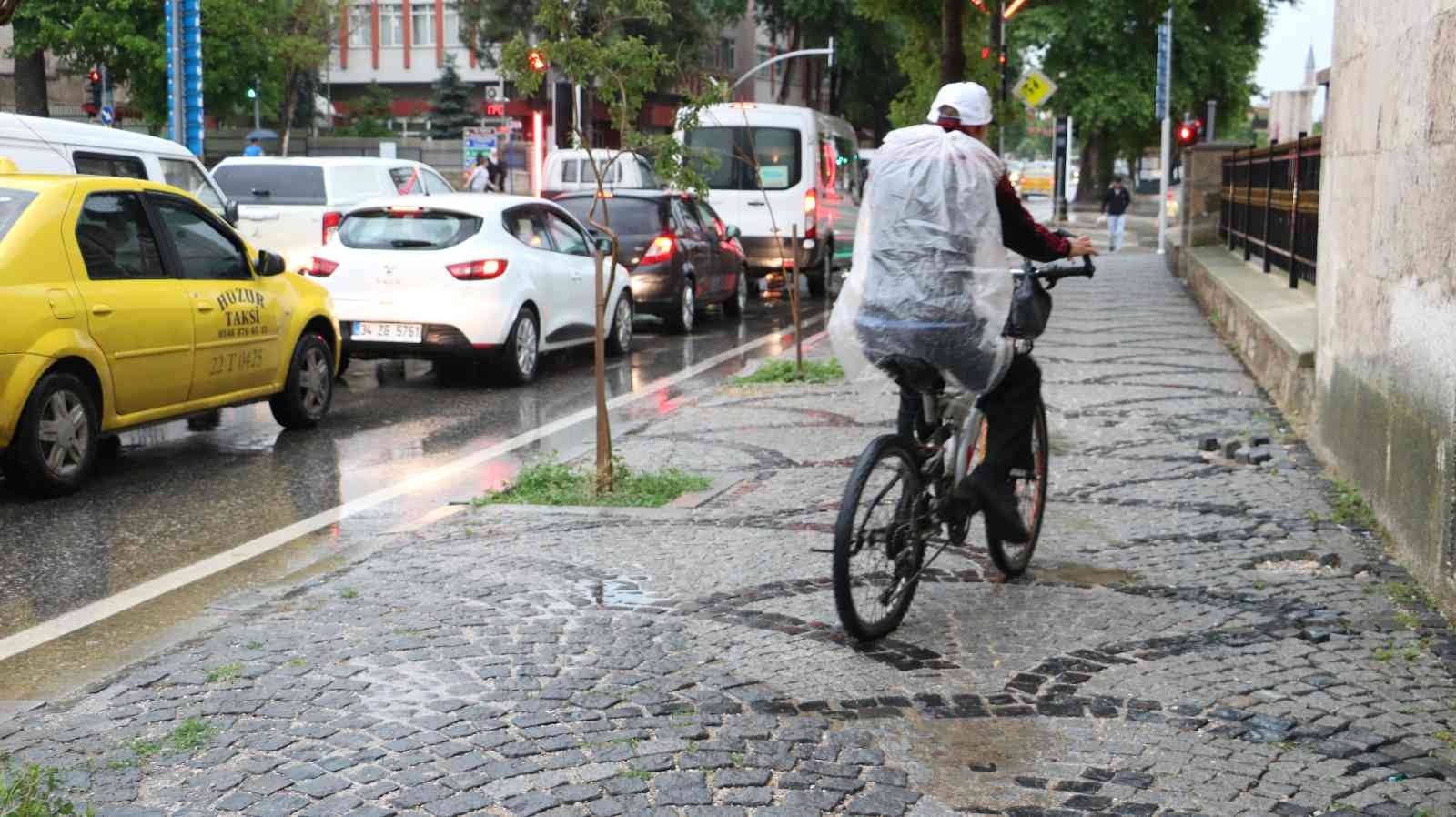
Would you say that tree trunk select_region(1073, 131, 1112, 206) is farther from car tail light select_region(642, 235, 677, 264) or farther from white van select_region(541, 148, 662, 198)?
car tail light select_region(642, 235, 677, 264)

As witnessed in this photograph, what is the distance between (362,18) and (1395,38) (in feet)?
255

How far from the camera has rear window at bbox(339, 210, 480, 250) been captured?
1357cm

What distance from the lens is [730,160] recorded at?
25.3m

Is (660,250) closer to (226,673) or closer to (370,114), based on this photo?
(226,673)

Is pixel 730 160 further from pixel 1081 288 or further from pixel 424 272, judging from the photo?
pixel 424 272

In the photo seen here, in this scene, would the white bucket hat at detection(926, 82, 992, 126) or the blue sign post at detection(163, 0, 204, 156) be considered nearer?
the white bucket hat at detection(926, 82, 992, 126)

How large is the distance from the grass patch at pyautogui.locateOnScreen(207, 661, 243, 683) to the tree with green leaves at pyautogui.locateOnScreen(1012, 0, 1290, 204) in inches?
2104

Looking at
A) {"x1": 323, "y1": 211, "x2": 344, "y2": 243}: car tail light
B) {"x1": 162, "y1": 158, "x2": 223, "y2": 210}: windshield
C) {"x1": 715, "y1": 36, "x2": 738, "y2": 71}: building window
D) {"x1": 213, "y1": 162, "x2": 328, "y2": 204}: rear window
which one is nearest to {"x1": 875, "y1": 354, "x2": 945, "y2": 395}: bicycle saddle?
{"x1": 162, "y1": 158, "x2": 223, "y2": 210}: windshield

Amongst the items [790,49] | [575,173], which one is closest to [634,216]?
[575,173]

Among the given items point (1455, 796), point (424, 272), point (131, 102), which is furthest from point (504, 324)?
point (131, 102)

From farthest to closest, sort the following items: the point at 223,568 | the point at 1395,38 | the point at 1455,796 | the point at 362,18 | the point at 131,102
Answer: the point at 362,18, the point at 131,102, the point at 1395,38, the point at 223,568, the point at 1455,796

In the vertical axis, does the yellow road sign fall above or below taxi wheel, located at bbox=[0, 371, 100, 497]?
above

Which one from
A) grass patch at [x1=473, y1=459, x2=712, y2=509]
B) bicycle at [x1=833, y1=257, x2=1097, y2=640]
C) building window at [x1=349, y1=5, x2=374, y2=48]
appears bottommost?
grass patch at [x1=473, y1=459, x2=712, y2=509]

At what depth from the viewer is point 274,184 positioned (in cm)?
2070
